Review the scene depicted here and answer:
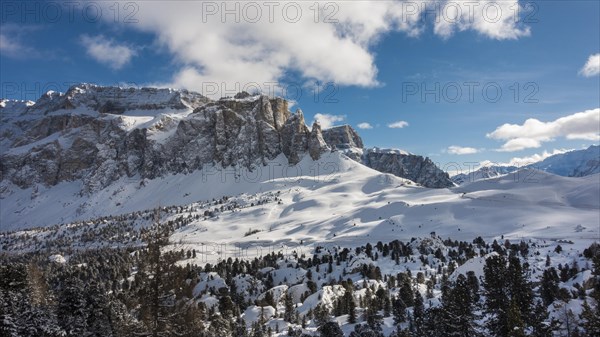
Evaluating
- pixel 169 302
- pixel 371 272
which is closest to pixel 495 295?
pixel 169 302

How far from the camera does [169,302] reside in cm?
2078

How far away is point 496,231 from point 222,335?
165352 mm

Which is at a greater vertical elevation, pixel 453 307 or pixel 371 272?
pixel 453 307

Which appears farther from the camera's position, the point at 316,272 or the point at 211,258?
the point at 211,258

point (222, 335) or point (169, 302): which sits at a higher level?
point (169, 302)

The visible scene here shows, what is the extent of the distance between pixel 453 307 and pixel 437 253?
116 metres

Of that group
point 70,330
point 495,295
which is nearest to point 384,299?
point 495,295

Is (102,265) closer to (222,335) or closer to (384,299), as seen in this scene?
(384,299)

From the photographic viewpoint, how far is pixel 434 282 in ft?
397

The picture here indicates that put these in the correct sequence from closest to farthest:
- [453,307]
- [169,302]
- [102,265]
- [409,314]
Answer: [169,302], [453,307], [409,314], [102,265]

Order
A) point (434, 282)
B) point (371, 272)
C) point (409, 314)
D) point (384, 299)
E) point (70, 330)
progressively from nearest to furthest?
point (70, 330) → point (409, 314) → point (384, 299) → point (434, 282) → point (371, 272)

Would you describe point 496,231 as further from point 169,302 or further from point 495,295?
point 169,302

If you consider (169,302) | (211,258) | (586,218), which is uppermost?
(169,302)

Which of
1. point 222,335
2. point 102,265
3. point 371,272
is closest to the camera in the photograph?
point 222,335
